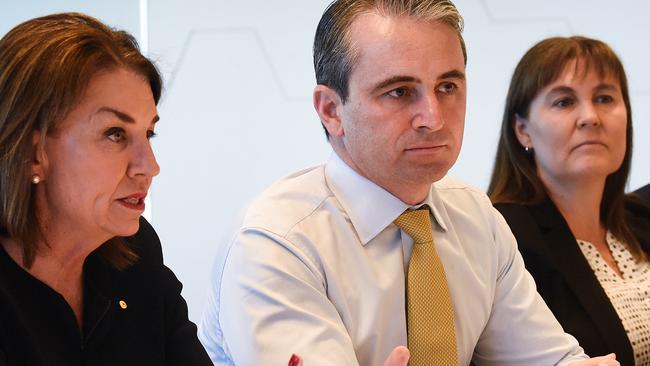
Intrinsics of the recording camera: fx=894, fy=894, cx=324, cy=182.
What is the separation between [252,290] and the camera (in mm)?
1742

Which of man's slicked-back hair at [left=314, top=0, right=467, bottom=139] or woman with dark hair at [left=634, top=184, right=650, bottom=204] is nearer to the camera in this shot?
Result: man's slicked-back hair at [left=314, top=0, right=467, bottom=139]

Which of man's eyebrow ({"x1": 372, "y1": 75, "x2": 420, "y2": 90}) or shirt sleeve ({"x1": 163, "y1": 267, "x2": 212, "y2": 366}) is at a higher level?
man's eyebrow ({"x1": 372, "y1": 75, "x2": 420, "y2": 90})

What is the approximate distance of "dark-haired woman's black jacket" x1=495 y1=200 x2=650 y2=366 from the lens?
7.53 ft

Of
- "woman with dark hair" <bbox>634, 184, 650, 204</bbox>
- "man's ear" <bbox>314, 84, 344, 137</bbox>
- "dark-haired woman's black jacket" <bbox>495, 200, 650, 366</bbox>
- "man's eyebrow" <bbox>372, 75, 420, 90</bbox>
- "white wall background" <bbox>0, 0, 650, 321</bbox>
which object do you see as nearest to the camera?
"man's eyebrow" <bbox>372, 75, 420, 90</bbox>

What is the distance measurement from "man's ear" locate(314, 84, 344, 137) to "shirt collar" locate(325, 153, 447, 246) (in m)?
0.07

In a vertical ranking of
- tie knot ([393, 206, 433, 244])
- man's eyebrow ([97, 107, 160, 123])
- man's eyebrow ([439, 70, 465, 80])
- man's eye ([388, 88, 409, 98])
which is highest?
man's eyebrow ([439, 70, 465, 80])

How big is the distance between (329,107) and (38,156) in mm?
714

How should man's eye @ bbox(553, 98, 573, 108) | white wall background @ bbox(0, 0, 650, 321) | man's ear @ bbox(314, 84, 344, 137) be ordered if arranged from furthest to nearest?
white wall background @ bbox(0, 0, 650, 321) → man's eye @ bbox(553, 98, 573, 108) → man's ear @ bbox(314, 84, 344, 137)

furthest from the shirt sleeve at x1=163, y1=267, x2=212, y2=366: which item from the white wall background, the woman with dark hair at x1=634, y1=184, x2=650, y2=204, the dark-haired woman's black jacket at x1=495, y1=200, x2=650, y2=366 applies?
the woman with dark hair at x1=634, y1=184, x2=650, y2=204

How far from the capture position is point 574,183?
2607 millimetres

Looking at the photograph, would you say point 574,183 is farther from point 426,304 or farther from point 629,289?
point 426,304

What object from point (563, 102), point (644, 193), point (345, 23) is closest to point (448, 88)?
point (345, 23)

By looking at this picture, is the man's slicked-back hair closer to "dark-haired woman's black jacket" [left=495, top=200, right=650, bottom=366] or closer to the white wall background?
"dark-haired woman's black jacket" [left=495, top=200, right=650, bottom=366]

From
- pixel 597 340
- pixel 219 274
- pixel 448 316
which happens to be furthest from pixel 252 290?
pixel 597 340
